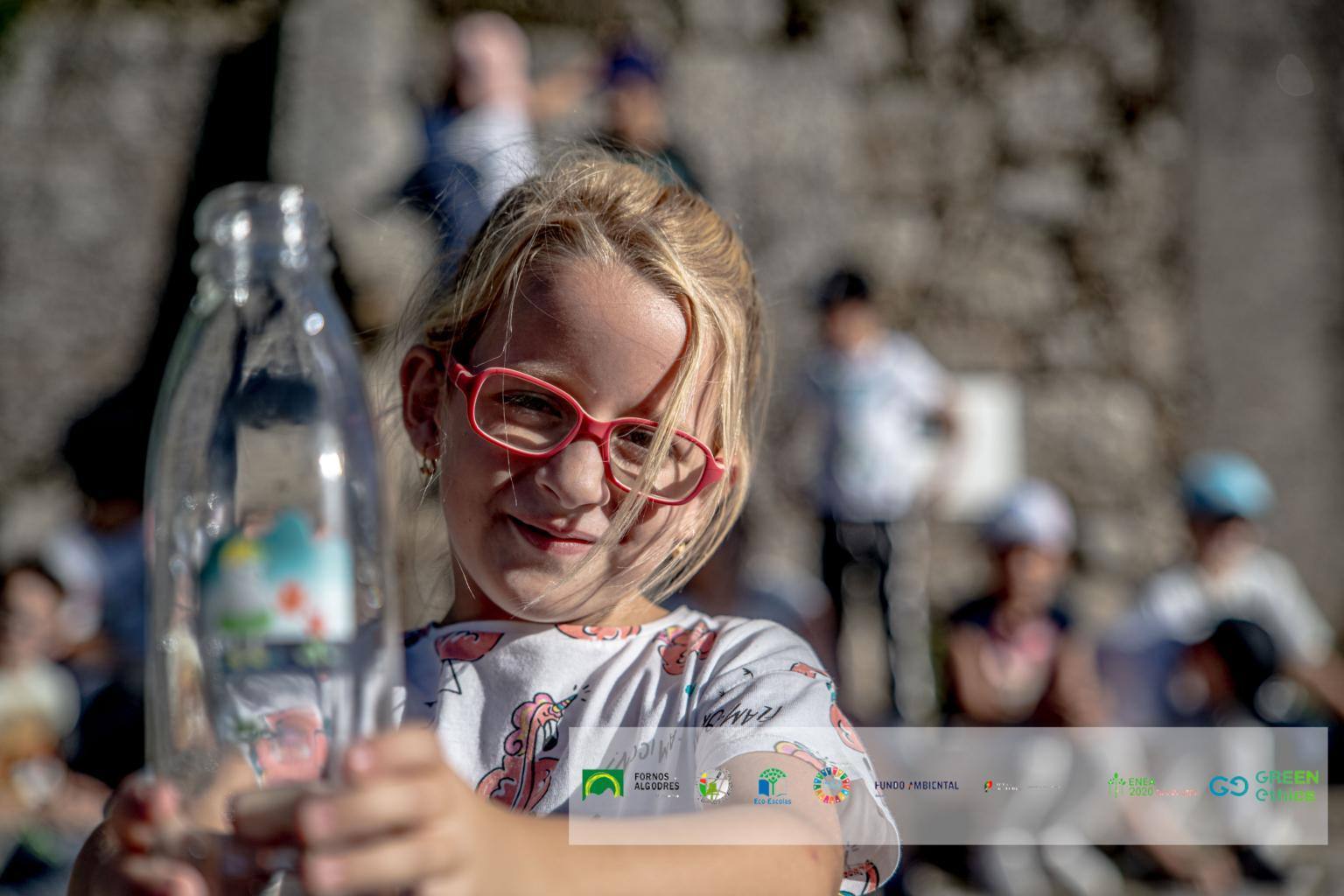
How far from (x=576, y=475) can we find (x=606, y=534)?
0.22 feet

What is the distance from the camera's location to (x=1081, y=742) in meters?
2.91

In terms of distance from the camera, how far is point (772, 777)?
3.07 ft

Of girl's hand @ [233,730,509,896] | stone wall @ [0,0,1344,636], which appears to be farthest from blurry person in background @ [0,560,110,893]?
girl's hand @ [233,730,509,896]

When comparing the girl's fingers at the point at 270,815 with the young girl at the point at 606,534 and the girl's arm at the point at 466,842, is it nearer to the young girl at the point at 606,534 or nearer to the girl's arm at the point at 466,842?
the girl's arm at the point at 466,842

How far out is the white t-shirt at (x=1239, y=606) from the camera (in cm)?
350

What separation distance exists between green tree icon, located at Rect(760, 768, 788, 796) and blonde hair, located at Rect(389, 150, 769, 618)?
0.83 feet

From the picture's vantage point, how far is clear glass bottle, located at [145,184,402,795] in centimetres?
84

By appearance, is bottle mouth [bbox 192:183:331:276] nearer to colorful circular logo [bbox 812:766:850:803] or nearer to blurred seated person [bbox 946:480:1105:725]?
colorful circular logo [bbox 812:766:850:803]

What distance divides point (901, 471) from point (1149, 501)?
3.72ft

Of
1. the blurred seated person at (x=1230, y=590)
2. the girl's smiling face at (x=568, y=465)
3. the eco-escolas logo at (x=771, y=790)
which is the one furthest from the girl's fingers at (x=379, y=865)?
the blurred seated person at (x=1230, y=590)

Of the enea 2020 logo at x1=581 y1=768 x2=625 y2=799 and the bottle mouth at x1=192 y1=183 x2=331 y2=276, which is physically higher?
the bottle mouth at x1=192 y1=183 x2=331 y2=276

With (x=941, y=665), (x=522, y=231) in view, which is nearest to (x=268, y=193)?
(x=522, y=231)

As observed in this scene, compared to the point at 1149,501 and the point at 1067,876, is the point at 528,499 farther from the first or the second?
the point at 1149,501

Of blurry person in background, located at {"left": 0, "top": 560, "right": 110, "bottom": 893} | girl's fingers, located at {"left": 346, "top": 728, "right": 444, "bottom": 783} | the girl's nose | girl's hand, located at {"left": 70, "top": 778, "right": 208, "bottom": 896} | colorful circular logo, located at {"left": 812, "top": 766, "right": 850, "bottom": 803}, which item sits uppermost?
girl's fingers, located at {"left": 346, "top": 728, "right": 444, "bottom": 783}
